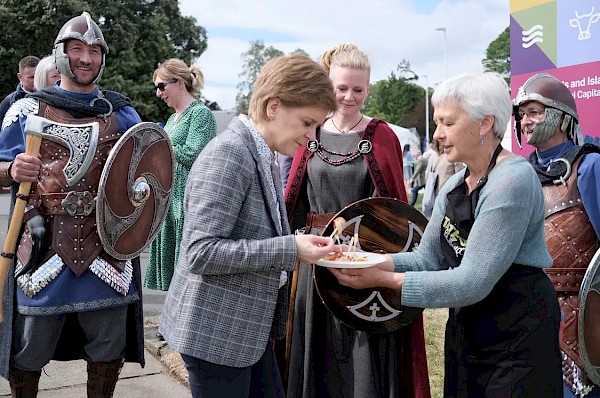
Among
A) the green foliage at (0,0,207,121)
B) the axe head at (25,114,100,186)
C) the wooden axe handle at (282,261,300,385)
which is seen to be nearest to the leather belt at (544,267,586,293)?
the wooden axe handle at (282,261,300,385)

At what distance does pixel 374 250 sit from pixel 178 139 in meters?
2.23

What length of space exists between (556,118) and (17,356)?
2.56m

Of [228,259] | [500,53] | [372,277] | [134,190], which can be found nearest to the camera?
[228,259]

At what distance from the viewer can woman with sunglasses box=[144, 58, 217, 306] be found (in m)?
4.34

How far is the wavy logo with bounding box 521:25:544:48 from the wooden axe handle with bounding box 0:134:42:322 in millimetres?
3388

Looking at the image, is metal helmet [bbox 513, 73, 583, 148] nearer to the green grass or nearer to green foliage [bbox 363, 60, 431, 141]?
the green grass

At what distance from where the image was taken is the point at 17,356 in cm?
268

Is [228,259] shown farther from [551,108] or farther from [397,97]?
[397,97]

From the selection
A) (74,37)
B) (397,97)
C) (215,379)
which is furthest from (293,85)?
(397,97)

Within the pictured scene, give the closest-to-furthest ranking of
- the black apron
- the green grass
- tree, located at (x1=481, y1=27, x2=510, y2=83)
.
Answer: the black apron, the green grass, tree, located at (x1=481, y1=27, x2=510, y2=83)

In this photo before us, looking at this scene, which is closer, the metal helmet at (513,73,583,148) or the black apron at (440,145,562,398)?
the black apron at (440,145,562,398)

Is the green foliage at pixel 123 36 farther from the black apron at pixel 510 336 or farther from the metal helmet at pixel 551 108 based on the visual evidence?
the black apron at pixel 510 336

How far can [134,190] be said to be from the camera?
9.11ft

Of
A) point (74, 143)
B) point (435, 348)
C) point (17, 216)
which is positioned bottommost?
point (435, 348)
